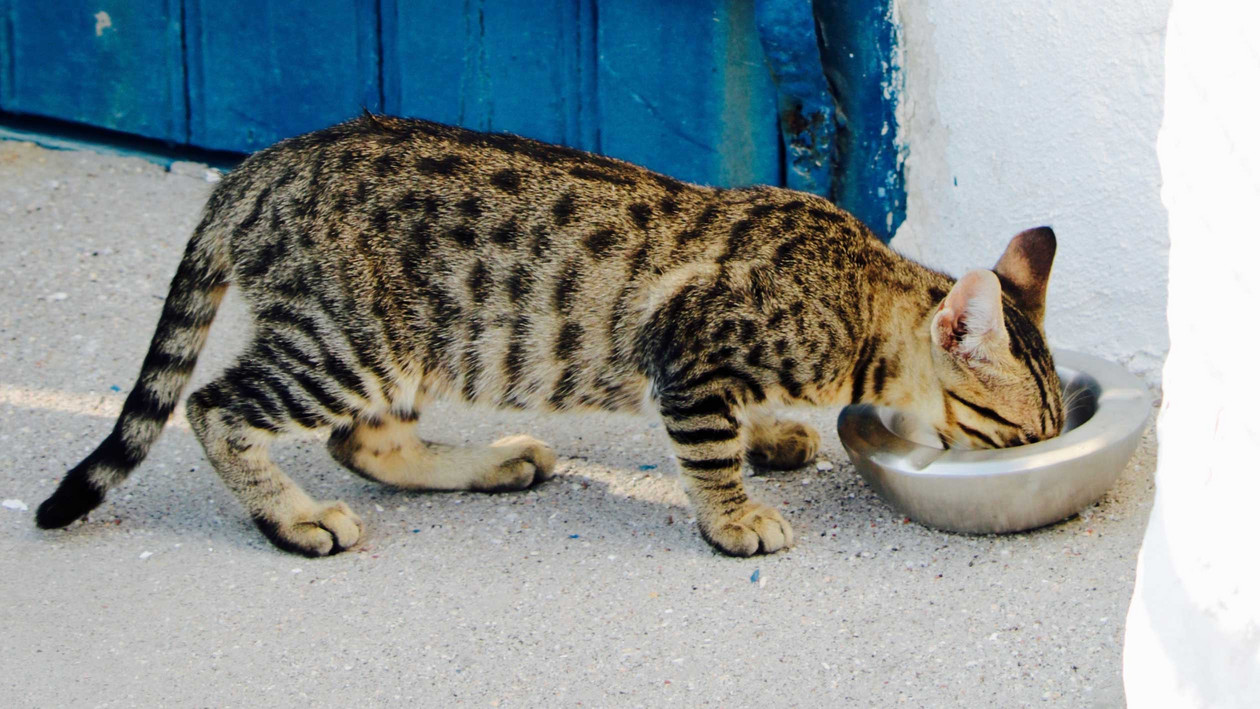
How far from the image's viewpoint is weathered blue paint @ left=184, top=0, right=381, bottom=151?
16.9ft

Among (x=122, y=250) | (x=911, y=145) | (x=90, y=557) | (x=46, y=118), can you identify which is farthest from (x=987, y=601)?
(x=46, y=118)

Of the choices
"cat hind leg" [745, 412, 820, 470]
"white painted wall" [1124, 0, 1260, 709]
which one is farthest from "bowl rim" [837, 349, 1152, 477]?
"white painted wall" [1124, 0, 1260, 709]

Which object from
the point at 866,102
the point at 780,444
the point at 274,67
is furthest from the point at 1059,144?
the point at 274,67

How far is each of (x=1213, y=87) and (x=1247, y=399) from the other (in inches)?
16.5

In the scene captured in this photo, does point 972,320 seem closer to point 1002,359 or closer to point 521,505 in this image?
point 1002,359

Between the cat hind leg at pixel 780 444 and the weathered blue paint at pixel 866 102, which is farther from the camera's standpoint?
the weathered blue paint at pixel 866 102

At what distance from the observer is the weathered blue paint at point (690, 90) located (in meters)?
4.59

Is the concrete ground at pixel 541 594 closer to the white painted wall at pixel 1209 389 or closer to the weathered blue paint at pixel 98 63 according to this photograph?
the white painted wall at pixel 1209 389

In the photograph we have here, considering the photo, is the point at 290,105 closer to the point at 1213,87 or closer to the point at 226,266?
the point at 226,266

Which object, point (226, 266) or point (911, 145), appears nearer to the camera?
point (226, 266)

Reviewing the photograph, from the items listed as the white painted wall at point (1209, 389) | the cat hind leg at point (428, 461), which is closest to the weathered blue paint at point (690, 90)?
the cat hind leg at point (428, 461)

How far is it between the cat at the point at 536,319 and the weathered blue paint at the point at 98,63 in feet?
7.38

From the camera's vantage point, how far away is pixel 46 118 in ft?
18.7

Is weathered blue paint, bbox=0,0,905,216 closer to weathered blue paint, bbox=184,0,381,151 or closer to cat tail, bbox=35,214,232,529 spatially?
weathered blue paint, bbox=184,0,381,151
